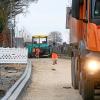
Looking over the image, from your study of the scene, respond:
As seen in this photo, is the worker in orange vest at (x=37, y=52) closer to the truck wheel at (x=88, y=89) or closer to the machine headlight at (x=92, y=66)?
the truck wheel at (x=88, y=89)

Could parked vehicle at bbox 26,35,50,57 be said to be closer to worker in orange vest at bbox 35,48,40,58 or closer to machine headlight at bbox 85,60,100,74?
worker in orange vest at bbox 35,48,40,58

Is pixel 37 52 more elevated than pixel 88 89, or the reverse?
pixel 88 89

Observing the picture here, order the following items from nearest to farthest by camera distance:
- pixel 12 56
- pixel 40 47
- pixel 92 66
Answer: pixel 92 66 → pixel 12 56 → pixel 40 47

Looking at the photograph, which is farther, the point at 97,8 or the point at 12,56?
the point at 12,56

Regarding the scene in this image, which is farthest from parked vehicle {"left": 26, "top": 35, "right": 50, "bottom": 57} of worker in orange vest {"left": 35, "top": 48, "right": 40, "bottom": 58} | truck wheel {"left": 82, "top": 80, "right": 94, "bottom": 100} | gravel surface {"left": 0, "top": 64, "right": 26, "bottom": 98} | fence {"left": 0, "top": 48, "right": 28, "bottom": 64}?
truck wheel {"left": 82, "top": 80, "right": 94, "bottom": 100}

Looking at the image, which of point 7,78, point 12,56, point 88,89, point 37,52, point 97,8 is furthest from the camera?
point 37,52

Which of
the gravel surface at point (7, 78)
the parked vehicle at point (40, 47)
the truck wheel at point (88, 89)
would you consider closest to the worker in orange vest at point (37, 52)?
the parked vehicle at point (40, 47)

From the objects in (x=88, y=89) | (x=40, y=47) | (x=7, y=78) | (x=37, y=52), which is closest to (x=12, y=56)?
(x=7, y=78)

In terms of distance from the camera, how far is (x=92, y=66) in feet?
39.6

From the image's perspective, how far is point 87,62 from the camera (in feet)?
39.9

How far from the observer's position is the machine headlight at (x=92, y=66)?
12.0m

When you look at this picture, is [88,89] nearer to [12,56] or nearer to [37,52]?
[12,56]

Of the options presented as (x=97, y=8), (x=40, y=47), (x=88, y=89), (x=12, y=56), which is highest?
(x=97, y=8)

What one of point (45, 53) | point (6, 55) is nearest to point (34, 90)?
point (6, 55)
